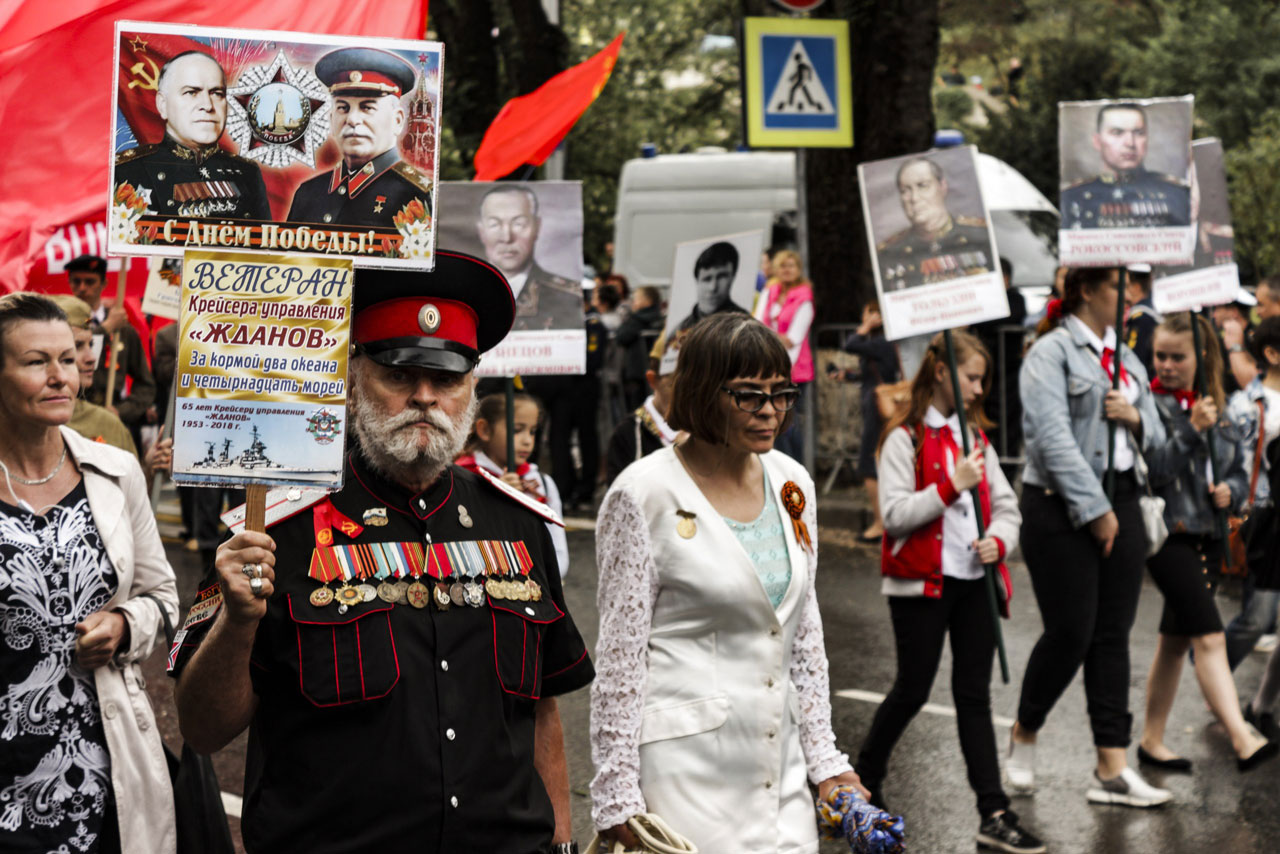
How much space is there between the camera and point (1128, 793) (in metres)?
6.48

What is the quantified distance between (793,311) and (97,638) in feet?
31.0

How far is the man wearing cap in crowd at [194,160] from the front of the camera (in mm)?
2756

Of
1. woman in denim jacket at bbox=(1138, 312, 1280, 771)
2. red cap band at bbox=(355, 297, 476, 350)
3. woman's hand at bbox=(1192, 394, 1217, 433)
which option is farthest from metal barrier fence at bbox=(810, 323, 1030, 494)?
red cap band at bbox=(355, 297, 476, 350)

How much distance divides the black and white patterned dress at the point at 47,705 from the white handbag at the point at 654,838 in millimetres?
1234

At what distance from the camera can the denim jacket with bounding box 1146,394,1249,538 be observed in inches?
265


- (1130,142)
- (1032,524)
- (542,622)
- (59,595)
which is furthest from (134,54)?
(1130,142)

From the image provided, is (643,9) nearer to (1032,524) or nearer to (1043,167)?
(1043,167)

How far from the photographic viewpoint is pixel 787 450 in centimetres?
1223

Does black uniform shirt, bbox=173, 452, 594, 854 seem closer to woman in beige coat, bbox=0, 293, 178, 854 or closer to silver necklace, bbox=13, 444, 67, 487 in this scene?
woman in beige coat, bbox=0, 293, 178, 854

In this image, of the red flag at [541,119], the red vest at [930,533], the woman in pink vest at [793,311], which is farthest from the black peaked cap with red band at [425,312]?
the woman in pink vest at [793,311]

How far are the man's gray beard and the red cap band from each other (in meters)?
0.14

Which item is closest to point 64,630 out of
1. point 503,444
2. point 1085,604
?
point 503,444

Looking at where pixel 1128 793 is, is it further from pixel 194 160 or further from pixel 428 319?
pixel 194 160

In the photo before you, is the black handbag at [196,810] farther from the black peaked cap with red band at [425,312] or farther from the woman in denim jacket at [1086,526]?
the woman in denim jacket at [1086,526]
